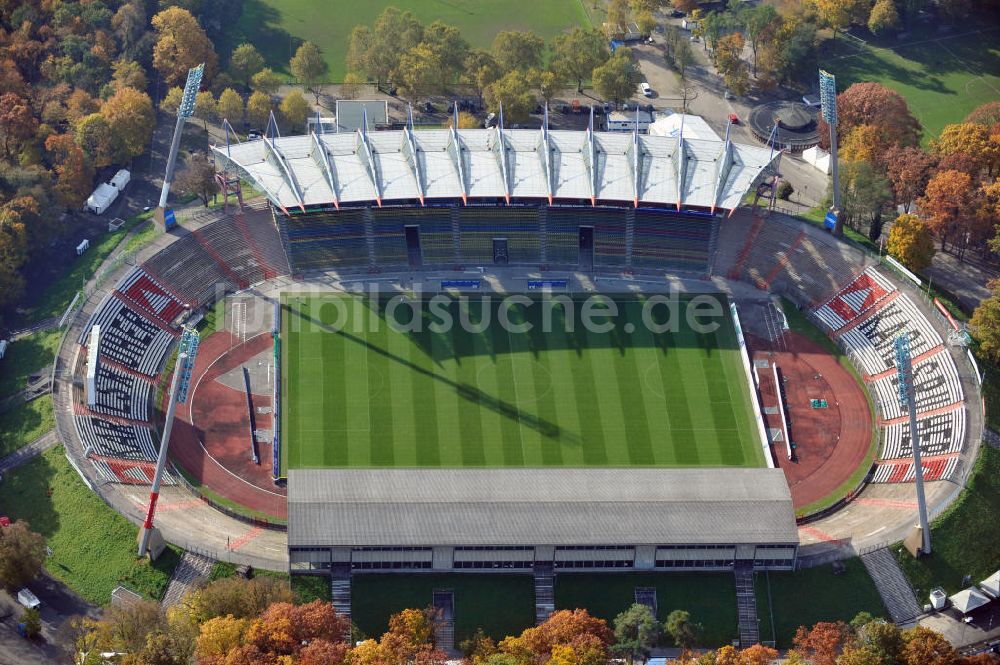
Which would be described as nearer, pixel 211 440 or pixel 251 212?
pixel 211 440

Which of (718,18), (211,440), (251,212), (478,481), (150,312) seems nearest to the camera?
(478,481)

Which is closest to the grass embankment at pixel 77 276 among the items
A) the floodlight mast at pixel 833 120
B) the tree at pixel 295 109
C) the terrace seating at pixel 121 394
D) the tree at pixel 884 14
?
the terrace seating at pixel 121 394

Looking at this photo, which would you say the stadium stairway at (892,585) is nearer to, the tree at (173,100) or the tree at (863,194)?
the tree at (863,194)

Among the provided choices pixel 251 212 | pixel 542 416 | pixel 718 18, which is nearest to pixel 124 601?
pixel 542 416

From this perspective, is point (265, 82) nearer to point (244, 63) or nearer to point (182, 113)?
point (244, 63)

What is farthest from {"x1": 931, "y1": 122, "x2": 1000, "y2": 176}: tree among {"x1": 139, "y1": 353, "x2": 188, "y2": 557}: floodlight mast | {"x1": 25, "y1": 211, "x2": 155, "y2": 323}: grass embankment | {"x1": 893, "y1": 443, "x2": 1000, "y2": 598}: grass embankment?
{"x1": 139, "y1": 353, "x2": 188, "y2": 557}: floodlight mast

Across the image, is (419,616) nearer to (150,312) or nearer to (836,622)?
(836,622)

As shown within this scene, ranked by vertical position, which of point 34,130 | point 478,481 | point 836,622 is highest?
point 34,130
